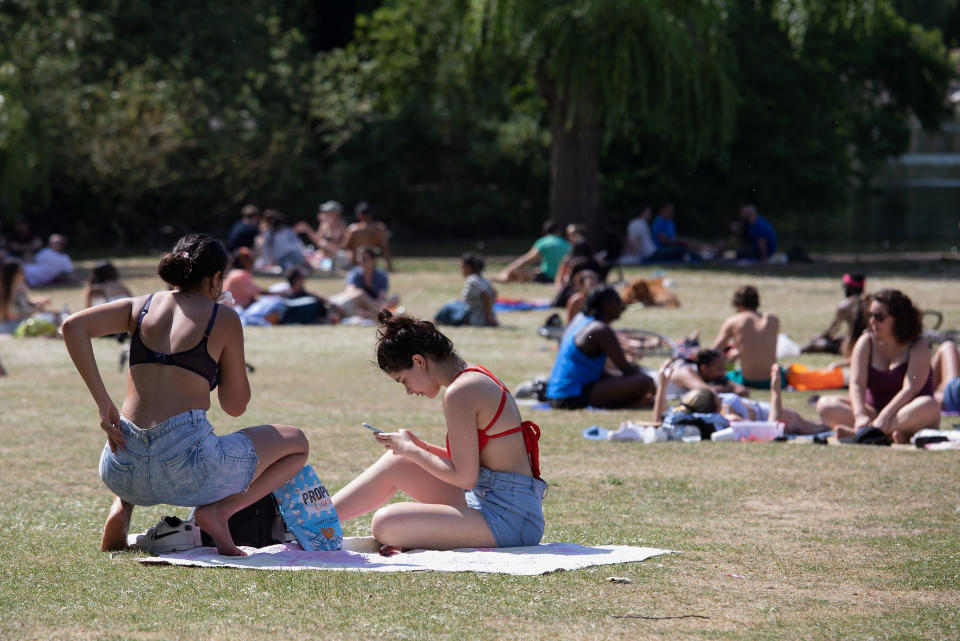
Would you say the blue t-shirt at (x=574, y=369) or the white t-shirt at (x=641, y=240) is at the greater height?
the white t-shirt at (x=641, y=240)

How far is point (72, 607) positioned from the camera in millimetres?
4578

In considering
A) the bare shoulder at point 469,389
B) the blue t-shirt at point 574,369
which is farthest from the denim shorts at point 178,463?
the blue t-shirt at point 574,369

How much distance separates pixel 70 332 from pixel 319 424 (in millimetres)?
4728

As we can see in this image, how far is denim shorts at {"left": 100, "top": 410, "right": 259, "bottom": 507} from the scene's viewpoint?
5117 mm

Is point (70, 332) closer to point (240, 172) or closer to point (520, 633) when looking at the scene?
point (520, 633)

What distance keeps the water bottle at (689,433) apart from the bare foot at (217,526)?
14.2ft

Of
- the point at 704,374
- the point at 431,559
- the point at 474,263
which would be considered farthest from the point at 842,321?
the point at 431,559

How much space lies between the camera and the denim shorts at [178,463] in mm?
5117

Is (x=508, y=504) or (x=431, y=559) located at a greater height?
(x=508, y=504)

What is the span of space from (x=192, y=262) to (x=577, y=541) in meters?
2.11

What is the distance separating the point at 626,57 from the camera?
79.3ft

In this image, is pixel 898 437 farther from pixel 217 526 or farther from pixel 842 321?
pixel 842 321

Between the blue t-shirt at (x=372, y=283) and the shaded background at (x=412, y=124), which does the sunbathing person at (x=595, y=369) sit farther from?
the shaded background at (x=412, y=124)

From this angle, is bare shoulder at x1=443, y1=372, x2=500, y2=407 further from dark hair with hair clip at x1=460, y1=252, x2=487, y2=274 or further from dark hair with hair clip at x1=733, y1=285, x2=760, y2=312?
dark hair with hair clip at x1=460, y1=252, x2=487, y2=274
